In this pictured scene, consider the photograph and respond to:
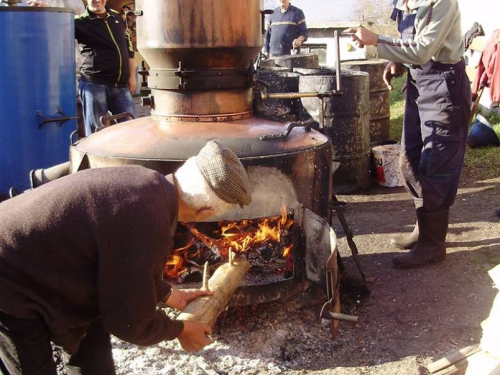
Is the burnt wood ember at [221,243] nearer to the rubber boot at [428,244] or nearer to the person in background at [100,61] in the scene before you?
the rubber boot at [428,244]

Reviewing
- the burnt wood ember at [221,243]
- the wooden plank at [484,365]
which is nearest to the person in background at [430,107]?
the burnt wood ember at [221,243]

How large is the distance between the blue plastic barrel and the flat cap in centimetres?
→ 461

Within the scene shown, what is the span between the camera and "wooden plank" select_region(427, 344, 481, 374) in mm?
3162

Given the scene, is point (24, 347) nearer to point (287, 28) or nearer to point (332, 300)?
point (332, 300)

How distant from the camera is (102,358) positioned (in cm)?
272

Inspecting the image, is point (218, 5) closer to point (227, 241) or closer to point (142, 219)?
point (227, 241)

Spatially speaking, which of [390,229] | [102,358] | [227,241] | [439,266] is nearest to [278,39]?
[390,229]

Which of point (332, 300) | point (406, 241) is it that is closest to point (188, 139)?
point (332, 300)

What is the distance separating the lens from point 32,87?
6.32 meters

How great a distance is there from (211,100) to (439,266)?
2.26 meters

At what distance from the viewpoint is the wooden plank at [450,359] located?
3.16m

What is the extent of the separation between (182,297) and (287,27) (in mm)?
10749

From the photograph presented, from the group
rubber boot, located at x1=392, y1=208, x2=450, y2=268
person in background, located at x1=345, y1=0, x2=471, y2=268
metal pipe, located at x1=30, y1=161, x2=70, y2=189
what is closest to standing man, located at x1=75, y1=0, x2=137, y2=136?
metal pipe, located at x1=30, y1=161, x2=70, y2=189

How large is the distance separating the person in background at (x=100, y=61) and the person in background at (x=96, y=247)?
413cm
